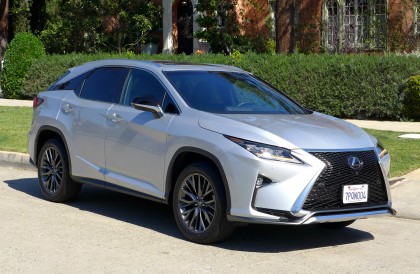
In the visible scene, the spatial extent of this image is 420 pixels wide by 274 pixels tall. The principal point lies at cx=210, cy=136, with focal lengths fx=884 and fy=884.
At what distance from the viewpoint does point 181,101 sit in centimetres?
870

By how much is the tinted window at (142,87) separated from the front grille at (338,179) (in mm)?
2046

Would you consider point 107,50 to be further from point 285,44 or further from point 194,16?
point 285,44

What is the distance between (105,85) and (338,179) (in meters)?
3.28

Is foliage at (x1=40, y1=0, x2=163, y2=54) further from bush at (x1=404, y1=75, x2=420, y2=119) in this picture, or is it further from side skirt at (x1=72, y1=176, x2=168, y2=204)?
side skirt at (x1=72, y1=176, x2=168, y2=204)

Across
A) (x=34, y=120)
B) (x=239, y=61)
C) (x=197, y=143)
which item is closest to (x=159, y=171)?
(x=197, y=143)

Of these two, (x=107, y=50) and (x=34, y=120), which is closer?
(x=34, y=120)

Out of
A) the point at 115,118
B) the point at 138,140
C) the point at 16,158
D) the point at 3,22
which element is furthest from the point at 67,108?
the point at 3,22

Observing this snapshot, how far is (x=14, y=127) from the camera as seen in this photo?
56.8 feet

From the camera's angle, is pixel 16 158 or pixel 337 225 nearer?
pixel 337 225

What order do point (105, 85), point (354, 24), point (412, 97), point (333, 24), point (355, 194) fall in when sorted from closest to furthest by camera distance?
point (355, 194) < point (105, 85) < point (412, 97) < point (354, 24) < point (333, 24)

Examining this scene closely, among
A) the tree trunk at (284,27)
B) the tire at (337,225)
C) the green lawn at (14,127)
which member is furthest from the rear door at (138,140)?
the tree trunk at (284,27)

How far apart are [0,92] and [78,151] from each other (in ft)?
61.8

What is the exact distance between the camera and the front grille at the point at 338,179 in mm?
7676

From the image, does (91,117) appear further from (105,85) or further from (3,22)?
(3,22)
